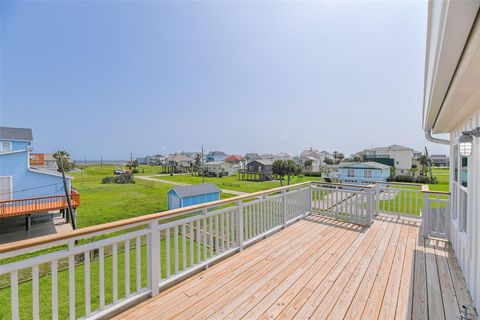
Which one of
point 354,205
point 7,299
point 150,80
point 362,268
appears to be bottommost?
point 7,299

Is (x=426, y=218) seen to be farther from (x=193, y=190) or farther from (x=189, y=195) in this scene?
(x=193, y=190)

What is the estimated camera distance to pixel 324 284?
8.42 ft

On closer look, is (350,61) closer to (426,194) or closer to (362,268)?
(426,194)

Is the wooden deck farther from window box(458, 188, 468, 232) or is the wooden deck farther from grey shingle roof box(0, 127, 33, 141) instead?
grey shingle roof box(0, 127, 33, 141)

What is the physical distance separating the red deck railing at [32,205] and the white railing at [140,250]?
4.48m

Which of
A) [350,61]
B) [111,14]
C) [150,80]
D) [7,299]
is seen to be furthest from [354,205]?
[150,80]

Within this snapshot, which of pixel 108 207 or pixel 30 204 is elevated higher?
pixel 30 204

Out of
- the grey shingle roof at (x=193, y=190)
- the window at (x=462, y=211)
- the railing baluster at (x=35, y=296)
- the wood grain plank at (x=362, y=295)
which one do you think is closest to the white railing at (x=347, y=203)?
the window at (x=462, y=211)

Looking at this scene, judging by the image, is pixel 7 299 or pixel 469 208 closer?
pixel 469 208

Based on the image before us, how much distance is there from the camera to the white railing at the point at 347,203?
4.76m

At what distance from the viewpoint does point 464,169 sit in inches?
117

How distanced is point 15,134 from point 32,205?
9.45 metres

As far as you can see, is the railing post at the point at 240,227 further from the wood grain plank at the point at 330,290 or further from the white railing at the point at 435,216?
the white railing at the point at 435,216

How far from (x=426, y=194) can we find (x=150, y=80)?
1504cm
